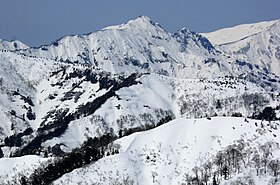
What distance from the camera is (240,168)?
193 meters

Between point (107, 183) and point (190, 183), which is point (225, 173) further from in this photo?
point (107, 183)

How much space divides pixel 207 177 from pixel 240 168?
12.5 meters

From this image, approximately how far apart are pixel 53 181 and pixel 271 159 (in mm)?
81545

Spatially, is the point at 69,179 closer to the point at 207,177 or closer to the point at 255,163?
the point at 207,177

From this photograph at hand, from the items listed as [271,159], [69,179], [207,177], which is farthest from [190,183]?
[69,179]

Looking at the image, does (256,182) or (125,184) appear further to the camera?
(125,184)

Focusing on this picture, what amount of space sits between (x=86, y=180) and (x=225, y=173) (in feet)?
169

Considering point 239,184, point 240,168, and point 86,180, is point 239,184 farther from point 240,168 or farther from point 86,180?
point 86,180

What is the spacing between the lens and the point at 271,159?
19412 centimetres

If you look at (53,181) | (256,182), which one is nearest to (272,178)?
(256,182)

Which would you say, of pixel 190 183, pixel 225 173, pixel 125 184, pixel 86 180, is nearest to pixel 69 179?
pixel 86 180

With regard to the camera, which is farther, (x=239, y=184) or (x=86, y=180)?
(x=86, y=180)

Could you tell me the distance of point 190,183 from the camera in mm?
195875

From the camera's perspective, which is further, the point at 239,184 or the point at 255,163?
the point at 255,163
